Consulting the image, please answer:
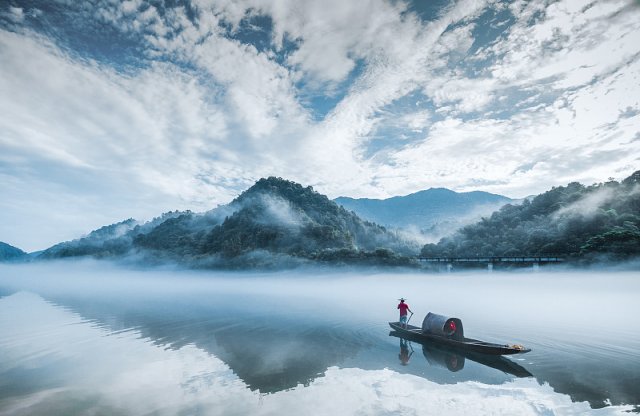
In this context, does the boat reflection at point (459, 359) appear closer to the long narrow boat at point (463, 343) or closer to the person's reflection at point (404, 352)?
the person's reflection at point (404, 352)

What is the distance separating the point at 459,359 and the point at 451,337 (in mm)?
2764

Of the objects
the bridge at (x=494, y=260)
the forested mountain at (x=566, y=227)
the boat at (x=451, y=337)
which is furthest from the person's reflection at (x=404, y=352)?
the forested mountain at (x=566, y=227)

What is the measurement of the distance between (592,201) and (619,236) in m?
24.5

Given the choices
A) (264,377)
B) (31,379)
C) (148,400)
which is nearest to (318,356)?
(264,377)

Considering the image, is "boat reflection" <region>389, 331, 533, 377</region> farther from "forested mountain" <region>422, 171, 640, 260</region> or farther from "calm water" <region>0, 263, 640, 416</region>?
"forested mountain" <region>422, 171, 640, 260</region>

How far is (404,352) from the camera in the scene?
998 inches

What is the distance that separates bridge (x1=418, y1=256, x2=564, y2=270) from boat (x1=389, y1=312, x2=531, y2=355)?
75.2 m

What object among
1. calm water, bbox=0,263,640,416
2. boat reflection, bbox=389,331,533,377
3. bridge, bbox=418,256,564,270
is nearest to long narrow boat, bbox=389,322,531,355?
boat reflection, bbox=389,331,533,377

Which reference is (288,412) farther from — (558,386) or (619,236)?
(619,236)

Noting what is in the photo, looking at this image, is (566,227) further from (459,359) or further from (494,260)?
(459,359)

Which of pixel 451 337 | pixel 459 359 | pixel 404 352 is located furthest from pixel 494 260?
pixel 459 359

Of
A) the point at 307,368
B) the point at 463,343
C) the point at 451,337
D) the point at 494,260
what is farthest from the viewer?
the point at 494,260

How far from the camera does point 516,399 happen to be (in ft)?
52.6

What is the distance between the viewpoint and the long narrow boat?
70.6 ft
